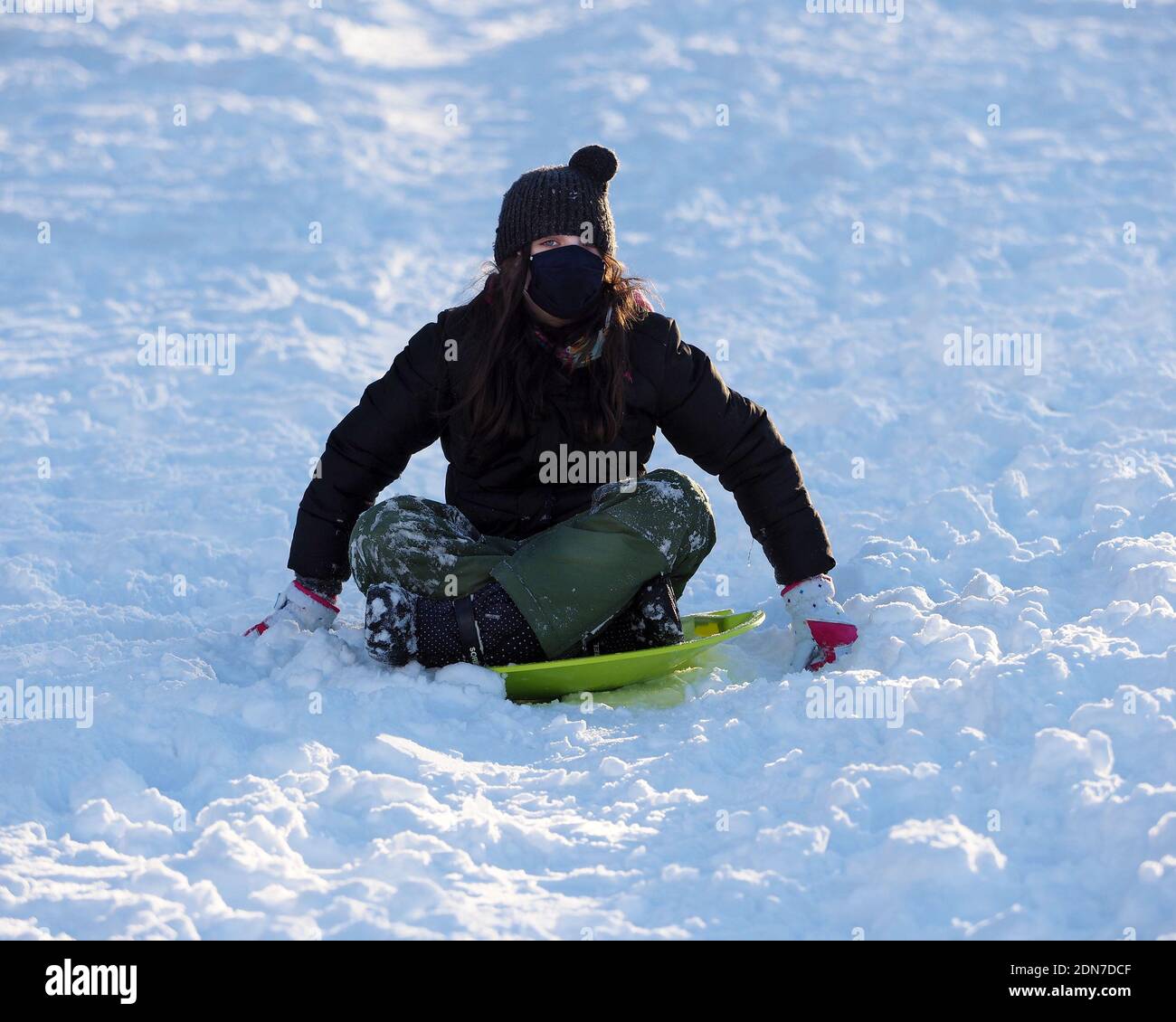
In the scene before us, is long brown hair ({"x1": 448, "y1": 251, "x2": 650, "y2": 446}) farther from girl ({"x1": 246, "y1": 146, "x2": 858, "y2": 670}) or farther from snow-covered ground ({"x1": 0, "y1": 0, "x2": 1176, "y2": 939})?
snow-covered ground ({"x1": 0, "y1": 0, "x2": 1176, "y2": 939})

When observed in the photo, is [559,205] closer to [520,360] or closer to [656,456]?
[520,360]

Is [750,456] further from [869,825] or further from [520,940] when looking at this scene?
[520,940]

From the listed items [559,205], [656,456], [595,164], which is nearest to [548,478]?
[559,205]

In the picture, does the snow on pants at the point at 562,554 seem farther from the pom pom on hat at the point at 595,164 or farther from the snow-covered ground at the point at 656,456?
the pom pom on hat at the point at 595,164

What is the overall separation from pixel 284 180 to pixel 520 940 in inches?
266

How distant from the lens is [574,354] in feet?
10.2

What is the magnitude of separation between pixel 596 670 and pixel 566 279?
92 cm

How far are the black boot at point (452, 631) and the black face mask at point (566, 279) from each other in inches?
27.3

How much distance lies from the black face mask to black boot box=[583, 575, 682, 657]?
2.29 feet

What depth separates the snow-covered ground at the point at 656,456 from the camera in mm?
2047

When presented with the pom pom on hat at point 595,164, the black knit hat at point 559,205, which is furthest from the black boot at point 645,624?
the pom pom on hat at point 595,164

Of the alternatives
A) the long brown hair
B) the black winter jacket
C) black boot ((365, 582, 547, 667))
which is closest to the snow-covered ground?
black boot ((365, 582, 547, 667))

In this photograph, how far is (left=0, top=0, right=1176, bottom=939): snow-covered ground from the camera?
80.6 inches

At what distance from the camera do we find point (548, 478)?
10.7ft
